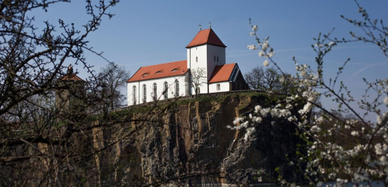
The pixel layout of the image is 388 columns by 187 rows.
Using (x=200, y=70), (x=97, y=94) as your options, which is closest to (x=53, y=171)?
(x=97, y=94)

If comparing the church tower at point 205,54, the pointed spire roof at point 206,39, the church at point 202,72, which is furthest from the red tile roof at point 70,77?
the pointed spire roof at point 206,39

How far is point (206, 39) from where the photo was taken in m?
54.1

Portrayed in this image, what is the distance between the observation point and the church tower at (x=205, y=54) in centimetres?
5284

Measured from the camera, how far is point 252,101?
44094mm

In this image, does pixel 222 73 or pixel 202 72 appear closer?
pixel 222 73

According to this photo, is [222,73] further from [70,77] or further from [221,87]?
[70,77]

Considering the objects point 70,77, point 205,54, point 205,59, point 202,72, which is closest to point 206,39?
point 205,54

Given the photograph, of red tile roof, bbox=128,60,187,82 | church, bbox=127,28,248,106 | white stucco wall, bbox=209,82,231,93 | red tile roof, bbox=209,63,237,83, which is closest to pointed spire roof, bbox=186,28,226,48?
church, bbox=127,28,248,106

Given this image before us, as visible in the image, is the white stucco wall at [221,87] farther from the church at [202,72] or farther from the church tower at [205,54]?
the church tower at [205,54]

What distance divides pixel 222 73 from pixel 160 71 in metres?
9.27

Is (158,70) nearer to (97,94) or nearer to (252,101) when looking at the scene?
(252,101)

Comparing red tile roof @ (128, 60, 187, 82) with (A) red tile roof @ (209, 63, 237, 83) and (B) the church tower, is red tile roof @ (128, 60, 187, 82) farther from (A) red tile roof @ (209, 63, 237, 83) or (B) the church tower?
(A) red tile roof @ (209, 63, 237, 83)

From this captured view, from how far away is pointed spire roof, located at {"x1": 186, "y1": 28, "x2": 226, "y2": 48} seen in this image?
54.1 m

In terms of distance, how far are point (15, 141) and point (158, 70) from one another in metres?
55.2
